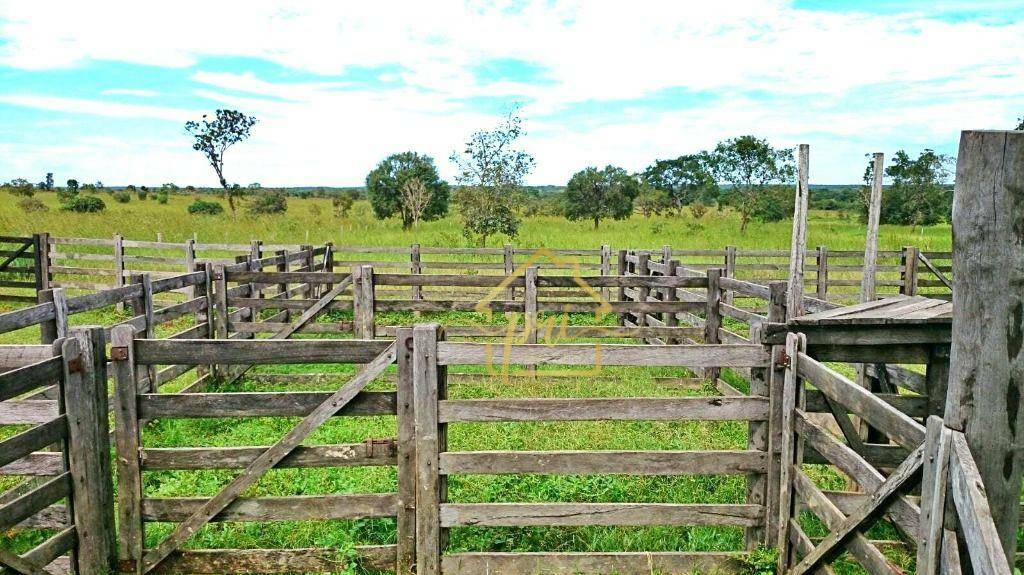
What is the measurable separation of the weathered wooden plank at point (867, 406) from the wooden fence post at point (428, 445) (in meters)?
2.20

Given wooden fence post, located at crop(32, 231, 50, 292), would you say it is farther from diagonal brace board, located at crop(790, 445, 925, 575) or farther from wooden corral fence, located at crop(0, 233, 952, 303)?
diagonal brace board, located at crop(790, 445, 925, 575)

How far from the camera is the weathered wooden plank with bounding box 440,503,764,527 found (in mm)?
4223

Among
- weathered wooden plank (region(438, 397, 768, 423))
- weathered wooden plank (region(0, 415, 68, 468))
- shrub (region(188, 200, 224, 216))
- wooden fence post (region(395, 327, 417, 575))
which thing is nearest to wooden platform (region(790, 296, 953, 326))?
weathered wooden plank (region(438, 397, 768, 423))

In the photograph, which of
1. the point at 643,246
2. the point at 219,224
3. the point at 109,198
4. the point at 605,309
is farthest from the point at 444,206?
the point at 605,309

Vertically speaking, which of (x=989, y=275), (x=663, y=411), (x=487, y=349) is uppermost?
(x=989, y=275)

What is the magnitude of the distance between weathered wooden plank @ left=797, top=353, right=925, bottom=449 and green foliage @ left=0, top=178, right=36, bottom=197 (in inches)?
2313

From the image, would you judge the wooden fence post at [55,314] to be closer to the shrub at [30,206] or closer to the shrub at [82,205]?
the shrub at [30,206]

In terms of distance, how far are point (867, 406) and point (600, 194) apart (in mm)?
53621

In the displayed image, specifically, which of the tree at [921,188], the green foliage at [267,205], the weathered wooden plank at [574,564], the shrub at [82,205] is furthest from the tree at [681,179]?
the weathered wooden plank at [574,564]

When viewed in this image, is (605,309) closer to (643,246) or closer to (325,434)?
(325,434)

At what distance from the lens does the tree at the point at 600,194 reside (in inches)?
2201

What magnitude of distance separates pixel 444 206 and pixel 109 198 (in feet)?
94.8

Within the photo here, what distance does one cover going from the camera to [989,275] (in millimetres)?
2682

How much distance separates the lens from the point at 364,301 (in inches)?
Result: 394
